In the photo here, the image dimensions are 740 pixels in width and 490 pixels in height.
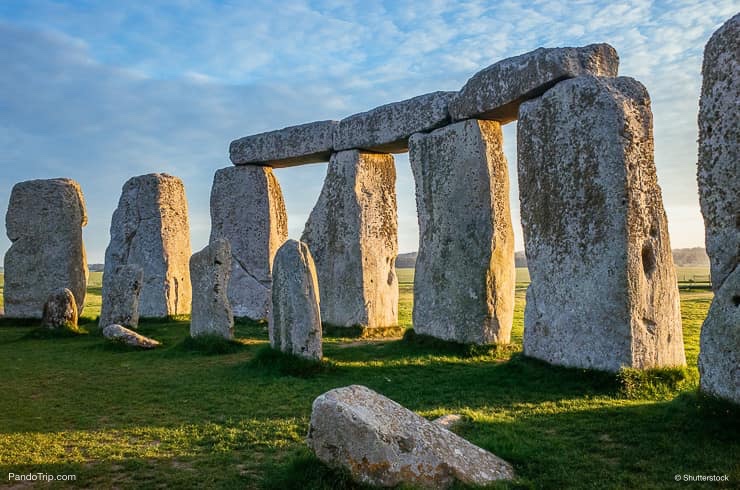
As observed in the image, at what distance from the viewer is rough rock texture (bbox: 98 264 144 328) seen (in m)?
13.9

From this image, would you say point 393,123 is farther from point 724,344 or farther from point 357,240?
point 724,344

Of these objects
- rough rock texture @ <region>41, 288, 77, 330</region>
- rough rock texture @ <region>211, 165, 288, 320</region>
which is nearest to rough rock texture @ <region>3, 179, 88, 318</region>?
rough rock texture @ <region>41, 288, 77, 330</region>

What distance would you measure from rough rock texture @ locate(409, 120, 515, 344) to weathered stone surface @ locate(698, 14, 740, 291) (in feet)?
15.5

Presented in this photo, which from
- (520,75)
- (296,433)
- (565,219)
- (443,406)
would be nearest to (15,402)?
(296,433)

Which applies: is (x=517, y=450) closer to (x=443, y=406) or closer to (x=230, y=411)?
(x=443, y=406)

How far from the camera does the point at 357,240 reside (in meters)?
13.4

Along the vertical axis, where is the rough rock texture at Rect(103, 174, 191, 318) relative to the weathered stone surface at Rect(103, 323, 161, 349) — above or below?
above

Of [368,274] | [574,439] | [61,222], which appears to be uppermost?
[61,222]

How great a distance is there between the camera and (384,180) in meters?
14.1

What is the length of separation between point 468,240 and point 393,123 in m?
3.37

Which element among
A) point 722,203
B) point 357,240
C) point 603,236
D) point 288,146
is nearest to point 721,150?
point 722,203

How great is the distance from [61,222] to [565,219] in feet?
45.2

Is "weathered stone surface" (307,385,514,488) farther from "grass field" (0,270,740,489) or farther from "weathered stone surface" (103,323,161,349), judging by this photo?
"weathered stone surface" (103,323,161,349)

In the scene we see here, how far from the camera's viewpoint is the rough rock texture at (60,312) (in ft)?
A: 46.5
